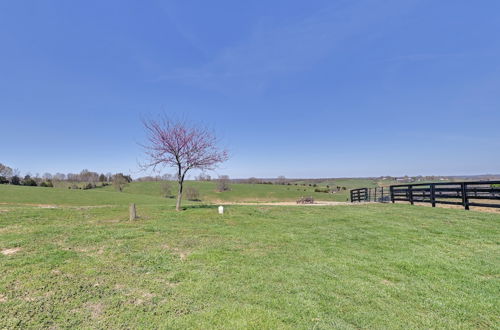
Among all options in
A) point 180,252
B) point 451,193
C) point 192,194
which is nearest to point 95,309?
point 180,252

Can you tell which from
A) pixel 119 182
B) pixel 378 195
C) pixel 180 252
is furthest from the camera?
pixel 119 182

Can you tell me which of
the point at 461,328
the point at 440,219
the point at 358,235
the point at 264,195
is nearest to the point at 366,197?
the point at 440,219

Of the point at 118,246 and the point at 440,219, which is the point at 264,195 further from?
the point at 118,246

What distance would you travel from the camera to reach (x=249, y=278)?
3.89 m

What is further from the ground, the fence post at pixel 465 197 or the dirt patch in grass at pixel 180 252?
the fence post at pixel 465 197

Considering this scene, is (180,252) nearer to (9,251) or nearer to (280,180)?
(9,251)

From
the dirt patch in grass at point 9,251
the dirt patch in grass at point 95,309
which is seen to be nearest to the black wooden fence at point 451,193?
the dirt patch in grass at point 95,309

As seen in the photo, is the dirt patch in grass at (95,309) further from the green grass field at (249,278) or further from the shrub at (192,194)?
the shrub at (192,194)

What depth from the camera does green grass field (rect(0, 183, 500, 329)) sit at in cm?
280

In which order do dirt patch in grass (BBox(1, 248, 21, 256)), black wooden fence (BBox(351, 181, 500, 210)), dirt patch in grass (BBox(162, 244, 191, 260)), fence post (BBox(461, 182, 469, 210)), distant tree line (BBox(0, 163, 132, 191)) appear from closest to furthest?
1. dirt patch in grass (BBox(1, 248, 21, 256))
2. dirt patch in grass (BBox(162, 244, 191, 260))
3. black wooden fence (BBox(351, 181, 500, 210))
4. fence post (BBox(461, 182, 469, 210))
5. distant tree line (BBox(0, 163, 132, 191))

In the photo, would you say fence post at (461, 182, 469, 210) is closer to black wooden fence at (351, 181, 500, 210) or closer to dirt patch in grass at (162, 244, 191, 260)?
black wooden fence at (351, 181, 500, 210)

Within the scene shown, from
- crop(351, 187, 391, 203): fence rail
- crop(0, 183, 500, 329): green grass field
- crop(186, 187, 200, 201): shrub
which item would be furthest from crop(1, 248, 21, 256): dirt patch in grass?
crop(186, 187, 200, 201): shrub

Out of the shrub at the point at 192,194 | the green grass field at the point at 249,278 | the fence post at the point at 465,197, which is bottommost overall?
the shrub at the point at 192,194

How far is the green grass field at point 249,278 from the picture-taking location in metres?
2.80
